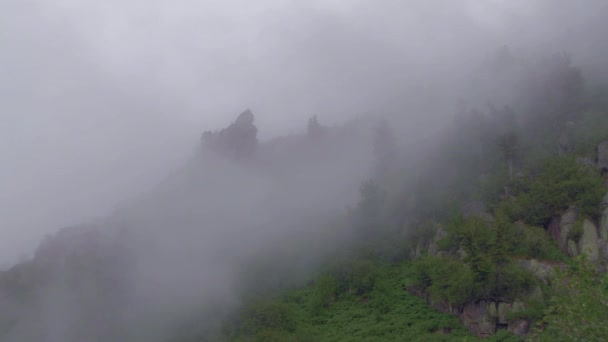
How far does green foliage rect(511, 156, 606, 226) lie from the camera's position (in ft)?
227

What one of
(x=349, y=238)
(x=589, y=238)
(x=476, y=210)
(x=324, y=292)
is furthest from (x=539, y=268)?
(x=349, y=238)

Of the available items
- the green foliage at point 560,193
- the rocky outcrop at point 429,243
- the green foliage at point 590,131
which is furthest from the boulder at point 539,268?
the green foliage at point 590,131

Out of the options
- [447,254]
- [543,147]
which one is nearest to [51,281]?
[447,254]

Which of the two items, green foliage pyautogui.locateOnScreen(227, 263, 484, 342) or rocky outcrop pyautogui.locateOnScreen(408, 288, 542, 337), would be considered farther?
green foliage pyautogui.locateOnScreen(227, 263, 484, 342)

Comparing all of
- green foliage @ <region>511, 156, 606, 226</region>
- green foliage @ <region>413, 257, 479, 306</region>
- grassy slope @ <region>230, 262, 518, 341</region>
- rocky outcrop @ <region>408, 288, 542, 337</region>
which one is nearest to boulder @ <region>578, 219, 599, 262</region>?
green foliage @ <region>511, 156, 606, 226</region>

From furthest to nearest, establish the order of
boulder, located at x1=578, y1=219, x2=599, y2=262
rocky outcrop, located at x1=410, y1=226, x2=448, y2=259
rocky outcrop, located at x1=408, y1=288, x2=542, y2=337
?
rocky outcrop, located at x1=410, y1=226, x2=448, y2=259, boulder, located at x1=578, y1=219, x2=599, y2=262, rocky outcrop, located at x1=408, y1=288, x2=542, y2=337

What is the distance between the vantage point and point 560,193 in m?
74.4

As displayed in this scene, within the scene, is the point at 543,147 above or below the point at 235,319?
above

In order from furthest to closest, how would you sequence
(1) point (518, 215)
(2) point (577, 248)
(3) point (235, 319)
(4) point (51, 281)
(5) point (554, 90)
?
(5) point (554, 90)
(4) point (51, 281)
(3) point (235, 319)
(1) point (518, 215)
(2) point (577, 248)

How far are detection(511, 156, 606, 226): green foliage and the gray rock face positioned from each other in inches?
98.3

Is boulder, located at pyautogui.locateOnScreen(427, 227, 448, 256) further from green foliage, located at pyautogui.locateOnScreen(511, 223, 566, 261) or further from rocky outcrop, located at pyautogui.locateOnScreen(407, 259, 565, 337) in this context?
rocky outcrop, located at pyautogui.locateOnScreen(407, 259, 565, 337)

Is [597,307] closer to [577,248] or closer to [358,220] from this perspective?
[577,248]

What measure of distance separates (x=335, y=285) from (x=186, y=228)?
157ft

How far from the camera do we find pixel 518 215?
7688cm
